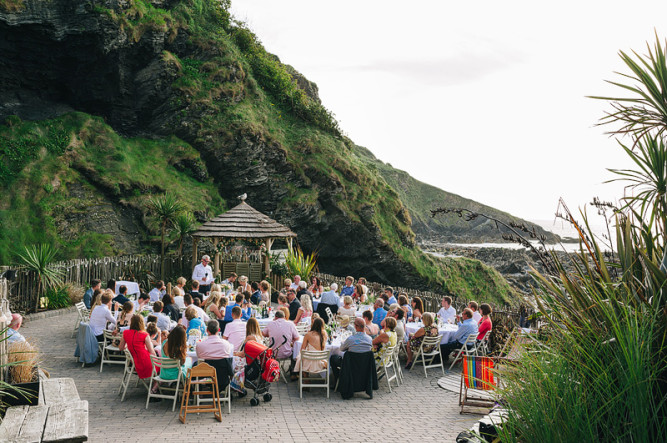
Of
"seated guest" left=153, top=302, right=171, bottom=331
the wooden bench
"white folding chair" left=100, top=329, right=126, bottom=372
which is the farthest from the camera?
"white folding chair" left=100, top=329, right=126, bottom=372

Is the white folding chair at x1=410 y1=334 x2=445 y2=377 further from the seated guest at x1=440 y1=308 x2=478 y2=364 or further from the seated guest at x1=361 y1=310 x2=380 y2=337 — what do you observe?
the seated guest at x1=361 y1=310 x2=380 y2=337

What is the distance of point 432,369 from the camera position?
1181cm

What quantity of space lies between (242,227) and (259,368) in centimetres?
1195

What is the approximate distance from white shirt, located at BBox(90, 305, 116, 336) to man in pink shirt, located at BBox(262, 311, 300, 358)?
3853 mm

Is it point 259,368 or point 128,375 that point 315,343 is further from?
point 128,375

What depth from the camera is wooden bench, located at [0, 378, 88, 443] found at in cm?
554

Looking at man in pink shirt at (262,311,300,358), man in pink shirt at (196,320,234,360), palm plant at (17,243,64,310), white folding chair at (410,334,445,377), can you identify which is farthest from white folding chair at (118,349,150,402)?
palm plant at (17,243,64,310)

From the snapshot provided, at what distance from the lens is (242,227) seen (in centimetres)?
2055

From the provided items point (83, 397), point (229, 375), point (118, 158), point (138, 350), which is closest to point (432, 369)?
point (229, 375)

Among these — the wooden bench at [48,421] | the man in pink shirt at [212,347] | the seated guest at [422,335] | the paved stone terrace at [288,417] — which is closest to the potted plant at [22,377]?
the wooden bench at [48,421]

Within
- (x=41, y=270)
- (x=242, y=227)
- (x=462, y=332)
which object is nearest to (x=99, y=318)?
(x=41, y=270)

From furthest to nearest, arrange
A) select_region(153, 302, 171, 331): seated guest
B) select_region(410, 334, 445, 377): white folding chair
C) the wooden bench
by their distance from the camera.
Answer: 1. select_region(410, 334, 445, 377): white folding chair
2. select_region(153, 302, 171, 331): seated guest
3. the wooden bench

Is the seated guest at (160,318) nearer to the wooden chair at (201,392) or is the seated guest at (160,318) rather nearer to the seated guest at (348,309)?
the wooden chair at (201,392)

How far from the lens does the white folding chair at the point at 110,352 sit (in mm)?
10695
